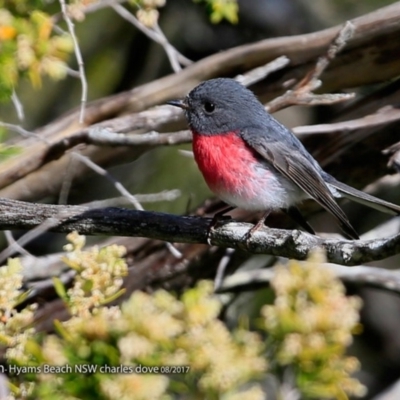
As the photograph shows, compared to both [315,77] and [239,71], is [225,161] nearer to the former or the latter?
[315,77]

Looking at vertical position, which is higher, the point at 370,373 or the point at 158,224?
the point at 158,224

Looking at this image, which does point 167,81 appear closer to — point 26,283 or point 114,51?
point 26,283

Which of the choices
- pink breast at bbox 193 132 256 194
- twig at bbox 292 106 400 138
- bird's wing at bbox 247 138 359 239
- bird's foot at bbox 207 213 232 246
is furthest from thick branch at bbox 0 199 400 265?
twig at bbox 292 106 400 138

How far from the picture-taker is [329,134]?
465 cm

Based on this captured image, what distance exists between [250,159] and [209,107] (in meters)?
0.39

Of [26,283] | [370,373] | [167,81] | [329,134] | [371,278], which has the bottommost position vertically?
[370,373]

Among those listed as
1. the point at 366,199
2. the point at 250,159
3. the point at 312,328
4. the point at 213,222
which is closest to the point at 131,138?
the point at 250,159

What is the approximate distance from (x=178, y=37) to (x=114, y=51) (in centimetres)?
53

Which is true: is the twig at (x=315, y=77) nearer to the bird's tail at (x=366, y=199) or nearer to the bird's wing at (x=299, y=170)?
the bird's wing at (x=299, y=170)

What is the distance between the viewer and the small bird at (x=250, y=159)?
12.9ft

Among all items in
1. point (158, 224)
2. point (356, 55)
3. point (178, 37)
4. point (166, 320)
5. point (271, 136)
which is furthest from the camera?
point (178, 37)

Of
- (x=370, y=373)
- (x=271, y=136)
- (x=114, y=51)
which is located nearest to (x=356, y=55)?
(x=271, y=136)

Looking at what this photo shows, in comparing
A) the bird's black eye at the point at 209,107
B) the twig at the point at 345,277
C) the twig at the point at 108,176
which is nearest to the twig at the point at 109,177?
the twig at the point at 108,176

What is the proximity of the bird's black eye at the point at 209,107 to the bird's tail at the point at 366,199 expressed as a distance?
2.28 ft
